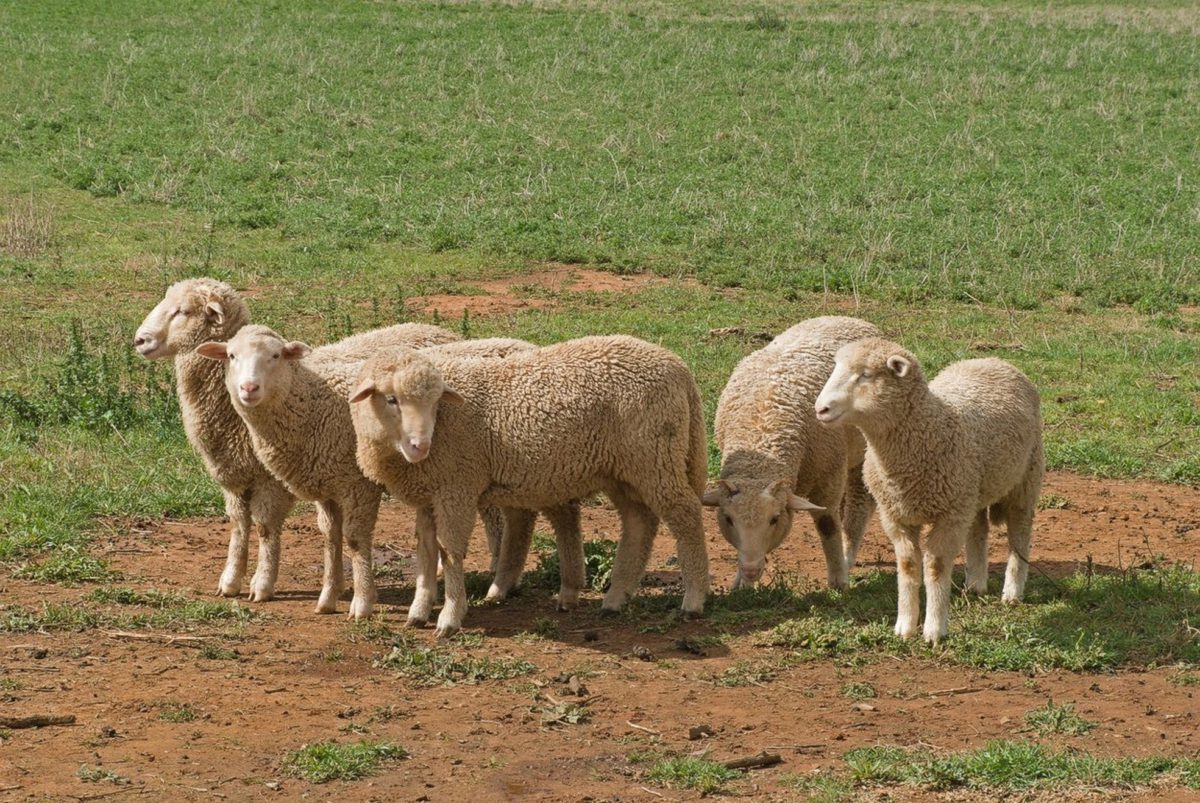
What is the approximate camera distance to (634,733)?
722cm

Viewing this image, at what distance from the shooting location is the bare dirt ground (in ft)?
21.6

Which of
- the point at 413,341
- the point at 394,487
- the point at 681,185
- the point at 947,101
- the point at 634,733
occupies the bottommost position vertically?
the point at 634,733

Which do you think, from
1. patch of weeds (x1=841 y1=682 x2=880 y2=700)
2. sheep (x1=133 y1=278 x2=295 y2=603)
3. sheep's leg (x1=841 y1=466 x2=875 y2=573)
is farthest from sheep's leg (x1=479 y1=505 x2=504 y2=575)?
patch of weeds (x1=841 y1=682 x2=880 y2=700)

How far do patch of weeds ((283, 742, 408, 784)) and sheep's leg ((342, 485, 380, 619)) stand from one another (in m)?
2.26

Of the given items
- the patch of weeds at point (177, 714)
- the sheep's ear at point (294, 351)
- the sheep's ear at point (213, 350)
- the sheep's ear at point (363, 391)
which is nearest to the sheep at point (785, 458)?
the sheep's ear at point (363, 391)

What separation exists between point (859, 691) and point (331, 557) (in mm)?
3349

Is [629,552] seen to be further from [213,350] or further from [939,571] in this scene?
[213,350]

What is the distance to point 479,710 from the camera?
752 centimetres

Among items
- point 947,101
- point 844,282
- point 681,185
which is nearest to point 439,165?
point 681,185

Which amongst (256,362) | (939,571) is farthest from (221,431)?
(939,571)

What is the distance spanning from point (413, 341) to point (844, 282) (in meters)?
8.38

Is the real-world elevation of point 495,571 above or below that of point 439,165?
below

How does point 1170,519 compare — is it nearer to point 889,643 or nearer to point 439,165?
point 889,643

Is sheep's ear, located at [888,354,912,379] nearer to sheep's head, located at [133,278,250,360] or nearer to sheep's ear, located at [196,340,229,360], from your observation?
sheep's ear, located at [196,340,229,360]
